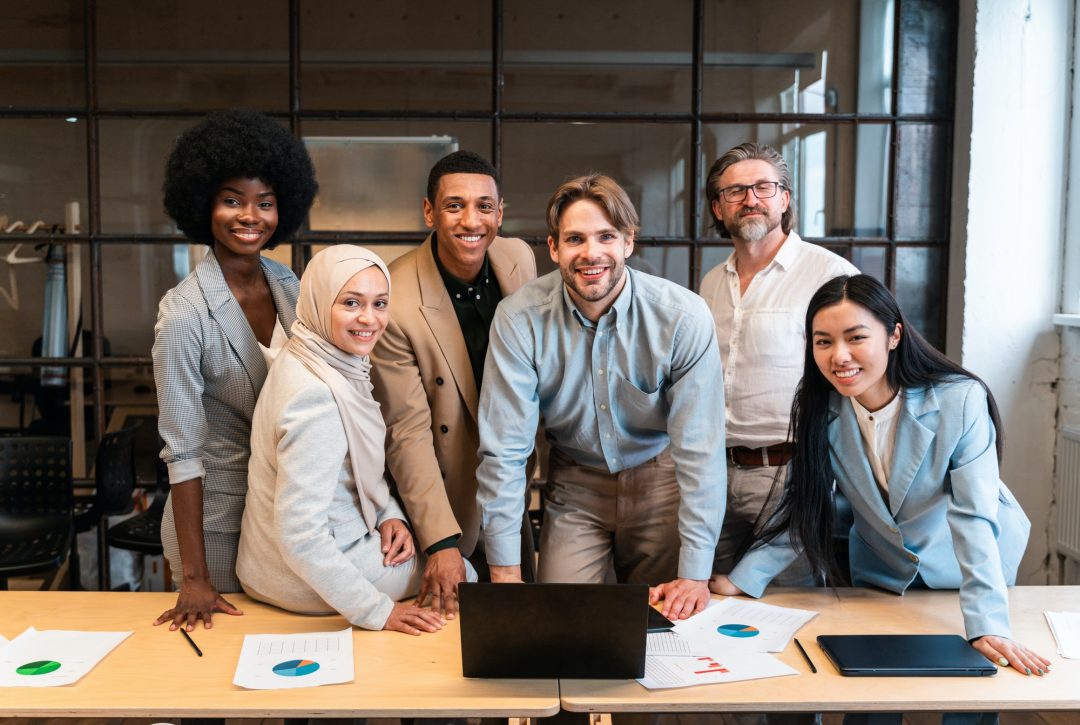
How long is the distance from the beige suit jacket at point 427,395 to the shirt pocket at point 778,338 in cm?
84

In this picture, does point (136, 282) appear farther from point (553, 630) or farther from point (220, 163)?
point (553, 630)

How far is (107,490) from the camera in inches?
136

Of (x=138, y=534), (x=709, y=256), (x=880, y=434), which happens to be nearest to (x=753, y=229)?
(x=880, y=434)

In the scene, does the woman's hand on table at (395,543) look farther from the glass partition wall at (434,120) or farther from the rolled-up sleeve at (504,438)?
the glass partition wall at (434,120)

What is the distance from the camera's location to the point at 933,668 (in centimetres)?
175

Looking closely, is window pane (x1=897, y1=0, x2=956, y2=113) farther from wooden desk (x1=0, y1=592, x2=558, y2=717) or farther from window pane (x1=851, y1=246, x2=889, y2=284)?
wooden desk (x1=0, y1=592, x2=558, y2=717)

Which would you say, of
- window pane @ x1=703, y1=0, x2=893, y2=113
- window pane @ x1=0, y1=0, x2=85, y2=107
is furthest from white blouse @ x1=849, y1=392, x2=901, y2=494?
window pane @ x1=0, y1=0, x2=85, y2=107

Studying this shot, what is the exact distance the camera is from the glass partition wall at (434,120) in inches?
138

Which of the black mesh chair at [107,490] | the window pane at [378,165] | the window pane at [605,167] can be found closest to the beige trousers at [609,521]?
the window pane at [605,167]

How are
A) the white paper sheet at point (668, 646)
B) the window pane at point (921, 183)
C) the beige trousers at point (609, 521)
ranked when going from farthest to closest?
the window pane at point (921, 183)
the beige trousers at point (609, 521)
the white paper sheet at point (668, 646)

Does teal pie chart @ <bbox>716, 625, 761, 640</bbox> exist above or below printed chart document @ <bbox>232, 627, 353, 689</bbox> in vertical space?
above

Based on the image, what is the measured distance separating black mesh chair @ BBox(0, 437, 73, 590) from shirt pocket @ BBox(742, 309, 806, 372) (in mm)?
2512

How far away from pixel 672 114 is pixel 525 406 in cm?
175

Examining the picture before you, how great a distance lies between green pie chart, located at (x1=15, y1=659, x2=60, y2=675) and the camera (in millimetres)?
1737
